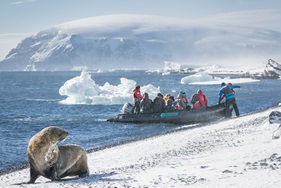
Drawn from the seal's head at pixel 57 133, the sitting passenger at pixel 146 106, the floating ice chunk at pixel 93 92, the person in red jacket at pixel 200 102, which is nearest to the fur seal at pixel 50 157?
the seal's head at pixel 57 133

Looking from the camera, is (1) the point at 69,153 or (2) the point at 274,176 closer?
(2) the point at 274,176

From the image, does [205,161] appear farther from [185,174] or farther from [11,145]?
[11,145]

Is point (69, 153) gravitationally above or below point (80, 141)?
above

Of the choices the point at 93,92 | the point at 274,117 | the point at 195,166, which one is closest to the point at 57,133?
the point at 195,166

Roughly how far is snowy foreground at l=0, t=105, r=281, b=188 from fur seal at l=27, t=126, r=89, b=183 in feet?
0.77

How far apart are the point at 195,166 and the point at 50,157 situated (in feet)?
9.27

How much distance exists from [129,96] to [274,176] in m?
31.9

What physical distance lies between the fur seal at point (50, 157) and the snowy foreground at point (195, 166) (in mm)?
235

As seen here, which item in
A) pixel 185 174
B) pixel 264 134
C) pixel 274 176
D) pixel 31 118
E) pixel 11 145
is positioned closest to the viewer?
pixel 274 176

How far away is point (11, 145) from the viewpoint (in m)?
19.9

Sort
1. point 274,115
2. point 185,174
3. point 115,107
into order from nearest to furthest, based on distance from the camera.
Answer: point 185,174 → point 274,115 → point 115,107

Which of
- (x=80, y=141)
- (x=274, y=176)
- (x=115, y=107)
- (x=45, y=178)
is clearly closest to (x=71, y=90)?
(x=115, y=107)

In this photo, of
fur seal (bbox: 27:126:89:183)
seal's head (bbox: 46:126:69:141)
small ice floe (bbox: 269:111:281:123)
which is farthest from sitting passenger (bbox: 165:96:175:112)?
seal's head (bbox: 46:126:69:141)

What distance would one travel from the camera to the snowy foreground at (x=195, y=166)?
790 centimetres
